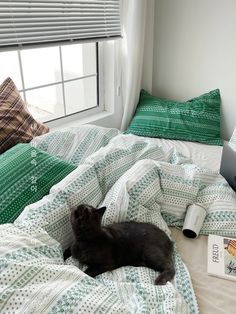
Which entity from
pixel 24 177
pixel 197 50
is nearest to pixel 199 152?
pixel 197 50

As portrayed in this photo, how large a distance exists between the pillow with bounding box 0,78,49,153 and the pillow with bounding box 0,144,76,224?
0.70 ft

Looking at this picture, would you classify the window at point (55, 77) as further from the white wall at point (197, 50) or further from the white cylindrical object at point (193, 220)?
the white cylindrical object at point (193, 220)

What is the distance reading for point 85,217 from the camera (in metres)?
1.06

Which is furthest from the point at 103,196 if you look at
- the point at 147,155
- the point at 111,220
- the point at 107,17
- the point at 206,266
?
the point at 107,17

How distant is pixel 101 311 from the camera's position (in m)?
0.77

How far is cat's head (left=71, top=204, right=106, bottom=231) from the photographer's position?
1064 mm

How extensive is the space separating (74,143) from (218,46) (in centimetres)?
124

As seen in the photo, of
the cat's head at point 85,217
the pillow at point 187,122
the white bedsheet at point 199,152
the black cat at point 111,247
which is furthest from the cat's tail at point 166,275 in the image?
the pillow at point 187,122

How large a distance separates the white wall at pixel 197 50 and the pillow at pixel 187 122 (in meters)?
0.11

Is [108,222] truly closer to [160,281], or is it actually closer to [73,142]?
[160,281]

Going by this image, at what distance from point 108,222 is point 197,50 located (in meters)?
1.57

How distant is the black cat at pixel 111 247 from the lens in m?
1.05

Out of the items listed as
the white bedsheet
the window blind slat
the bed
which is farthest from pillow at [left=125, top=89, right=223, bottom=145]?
the window blind slat

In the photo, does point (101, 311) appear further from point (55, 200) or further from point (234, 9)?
point (234, 9)
